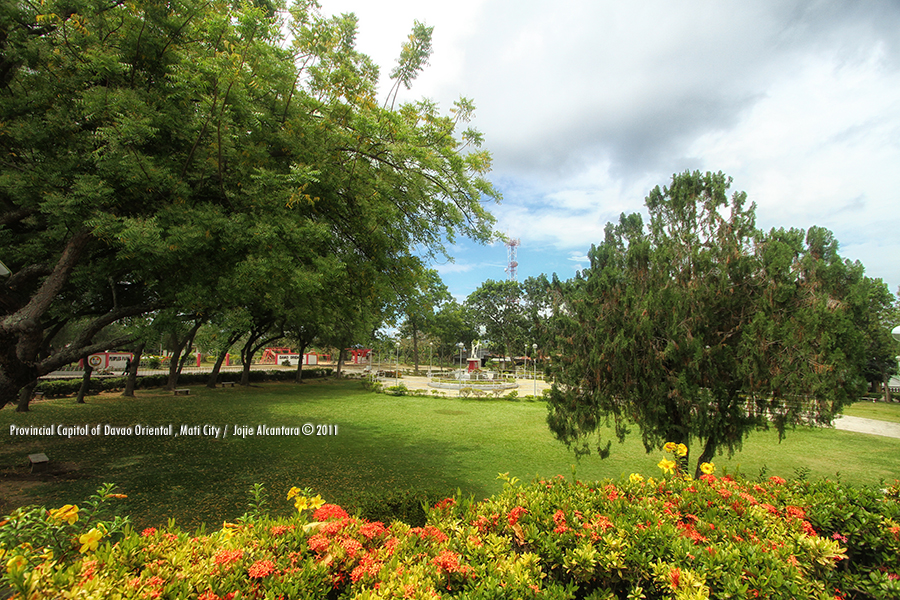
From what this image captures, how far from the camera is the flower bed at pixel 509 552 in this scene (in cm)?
179

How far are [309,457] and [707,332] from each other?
7.65 meters

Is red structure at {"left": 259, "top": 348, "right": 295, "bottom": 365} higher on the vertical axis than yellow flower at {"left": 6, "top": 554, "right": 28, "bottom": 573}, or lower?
lower

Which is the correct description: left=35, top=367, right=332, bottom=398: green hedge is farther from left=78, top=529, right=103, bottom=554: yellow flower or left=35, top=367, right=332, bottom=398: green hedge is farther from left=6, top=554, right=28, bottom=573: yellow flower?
left=6, top=554, right=28, bottom=573: yellow flower

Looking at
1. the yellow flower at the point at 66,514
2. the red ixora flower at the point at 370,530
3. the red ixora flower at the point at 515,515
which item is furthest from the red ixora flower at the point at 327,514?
the yellow flower at the point at 66,514

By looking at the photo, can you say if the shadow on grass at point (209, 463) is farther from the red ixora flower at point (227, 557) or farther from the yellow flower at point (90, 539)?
the yellow flower at point (90, 539)

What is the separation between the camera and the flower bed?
1.79 metres

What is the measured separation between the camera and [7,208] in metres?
5.54

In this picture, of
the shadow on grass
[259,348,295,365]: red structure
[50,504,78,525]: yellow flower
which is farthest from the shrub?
[259,348,295,365]: red structure

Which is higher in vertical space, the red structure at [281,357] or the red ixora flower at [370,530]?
the red ixora flower at [370,530]

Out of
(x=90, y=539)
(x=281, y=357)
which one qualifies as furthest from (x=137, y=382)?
(x=281, y=357)

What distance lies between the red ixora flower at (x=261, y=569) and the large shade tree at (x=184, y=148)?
11.6 ft

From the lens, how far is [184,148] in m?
5.34

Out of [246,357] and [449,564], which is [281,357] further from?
[449,564]

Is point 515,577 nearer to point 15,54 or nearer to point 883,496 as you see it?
point 883,496
